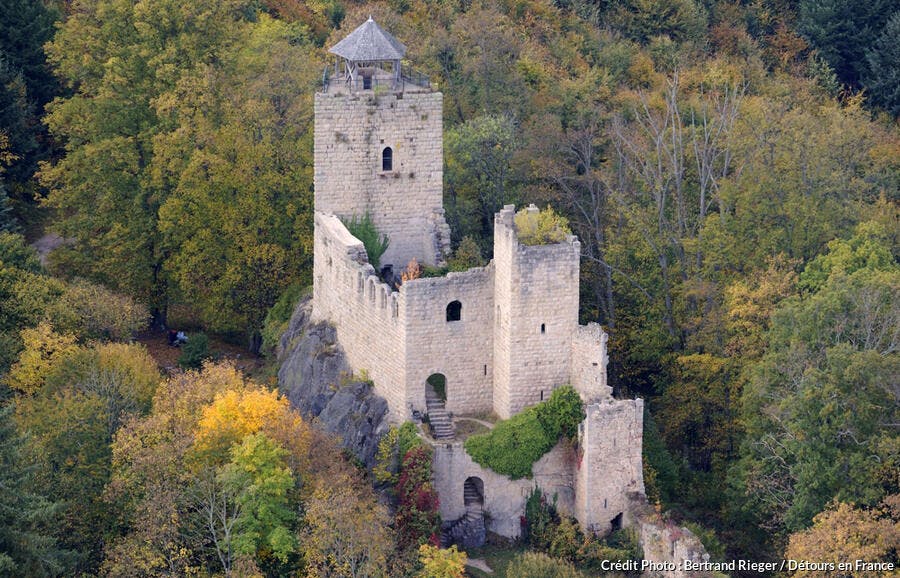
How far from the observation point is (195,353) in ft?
235

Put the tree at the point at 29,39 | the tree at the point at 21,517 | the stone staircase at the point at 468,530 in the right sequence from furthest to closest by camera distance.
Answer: the tree at the point at 29,39 < the stone staircase at the point at 468,530 < the tree at the point at 21,517

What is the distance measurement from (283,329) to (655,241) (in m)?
14.2

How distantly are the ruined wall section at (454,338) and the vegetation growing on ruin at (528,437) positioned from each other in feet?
7.04

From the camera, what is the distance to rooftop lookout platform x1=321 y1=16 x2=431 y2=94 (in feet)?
223

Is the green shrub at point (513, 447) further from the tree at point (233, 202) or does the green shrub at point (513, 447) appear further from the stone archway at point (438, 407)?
the tree at point (233, 202)

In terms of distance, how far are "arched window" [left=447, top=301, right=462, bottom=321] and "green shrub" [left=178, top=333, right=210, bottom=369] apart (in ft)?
40.7

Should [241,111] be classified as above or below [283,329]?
above

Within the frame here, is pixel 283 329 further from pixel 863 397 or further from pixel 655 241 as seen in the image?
pixel 863 397

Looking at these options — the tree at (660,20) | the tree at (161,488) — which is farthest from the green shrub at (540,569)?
the tree at (660,20)

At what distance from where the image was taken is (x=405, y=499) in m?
61.2

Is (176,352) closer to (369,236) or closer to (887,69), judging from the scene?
(369,236)

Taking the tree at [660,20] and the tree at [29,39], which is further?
the tree at [660,20]

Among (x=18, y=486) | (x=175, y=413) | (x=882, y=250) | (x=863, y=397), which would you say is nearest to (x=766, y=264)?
(x=882, y=250)

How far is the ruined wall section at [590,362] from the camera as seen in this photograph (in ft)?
203
